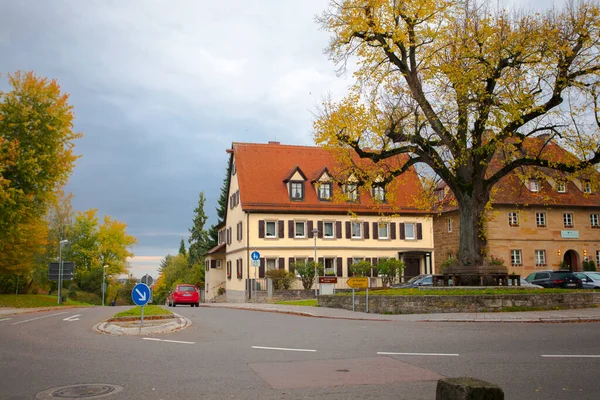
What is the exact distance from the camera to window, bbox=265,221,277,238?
4828 centimetres

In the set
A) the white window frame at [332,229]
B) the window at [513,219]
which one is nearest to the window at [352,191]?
the white window frame at [332,229]

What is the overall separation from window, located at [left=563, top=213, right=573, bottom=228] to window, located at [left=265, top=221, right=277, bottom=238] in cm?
2667

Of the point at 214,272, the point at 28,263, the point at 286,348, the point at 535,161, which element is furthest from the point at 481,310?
the point at 214,272

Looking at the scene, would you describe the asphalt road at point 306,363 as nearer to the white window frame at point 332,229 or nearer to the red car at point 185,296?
the red car at point 185,296

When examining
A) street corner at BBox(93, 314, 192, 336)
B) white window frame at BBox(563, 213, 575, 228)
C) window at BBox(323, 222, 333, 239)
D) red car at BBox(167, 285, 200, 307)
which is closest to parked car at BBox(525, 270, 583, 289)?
white window frame at BBox(563, 213, 575, 228)

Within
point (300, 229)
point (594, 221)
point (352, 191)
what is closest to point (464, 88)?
point (352, 191)

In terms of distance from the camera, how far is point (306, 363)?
9.55m

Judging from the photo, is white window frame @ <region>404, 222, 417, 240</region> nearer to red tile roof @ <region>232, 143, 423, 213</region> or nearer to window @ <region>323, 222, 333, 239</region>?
red tile roof @ <region>232, 143, 423, 213</region>

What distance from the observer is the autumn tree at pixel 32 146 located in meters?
34.7

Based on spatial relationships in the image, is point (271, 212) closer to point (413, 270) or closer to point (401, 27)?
point (413, 270)

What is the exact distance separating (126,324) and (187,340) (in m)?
4.82

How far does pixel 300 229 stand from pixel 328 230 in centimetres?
257

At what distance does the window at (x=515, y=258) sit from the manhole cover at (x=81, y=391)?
47819mm

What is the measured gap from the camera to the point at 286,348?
11602 mm
